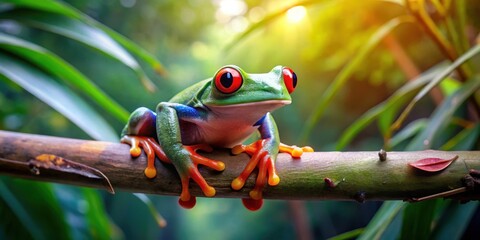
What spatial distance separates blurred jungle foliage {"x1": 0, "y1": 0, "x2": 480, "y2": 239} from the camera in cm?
87

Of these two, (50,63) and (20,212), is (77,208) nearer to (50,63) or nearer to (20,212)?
(20,212)

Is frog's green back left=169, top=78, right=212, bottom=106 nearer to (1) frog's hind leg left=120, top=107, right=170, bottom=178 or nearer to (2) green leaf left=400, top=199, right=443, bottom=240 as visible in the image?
Answer: (1) frog's hind leg left=120, top=107, right=170, bottom=178

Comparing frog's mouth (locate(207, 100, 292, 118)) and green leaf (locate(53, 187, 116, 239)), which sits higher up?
green leaf (locate(53, 187, 116, 239))

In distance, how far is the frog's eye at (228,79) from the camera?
0.60 meters

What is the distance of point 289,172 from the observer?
0.59 meters

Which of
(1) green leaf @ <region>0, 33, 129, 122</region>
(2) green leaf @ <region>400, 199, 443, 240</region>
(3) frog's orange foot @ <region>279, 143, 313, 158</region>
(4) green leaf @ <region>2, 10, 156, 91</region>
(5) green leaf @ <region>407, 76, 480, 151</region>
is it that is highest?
(4) green leaf @ <region>2, 10, 156, 91</region>

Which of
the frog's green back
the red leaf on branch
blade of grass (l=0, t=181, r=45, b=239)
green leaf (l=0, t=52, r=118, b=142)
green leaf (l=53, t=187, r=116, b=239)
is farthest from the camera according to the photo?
green leaf (l=53, t=187, r=116, b=239)

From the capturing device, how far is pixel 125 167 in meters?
0.64

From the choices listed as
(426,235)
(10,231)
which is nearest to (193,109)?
(426,235)

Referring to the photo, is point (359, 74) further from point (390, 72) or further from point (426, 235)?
point (426, 235)

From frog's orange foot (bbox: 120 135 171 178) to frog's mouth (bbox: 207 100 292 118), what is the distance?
10cm

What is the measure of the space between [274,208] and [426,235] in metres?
1.77

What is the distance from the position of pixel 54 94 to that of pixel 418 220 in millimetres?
697

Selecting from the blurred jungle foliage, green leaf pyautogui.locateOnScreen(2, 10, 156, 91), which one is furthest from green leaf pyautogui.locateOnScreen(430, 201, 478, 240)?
green leaf pyautogui.locateOnScreen(2, 10, 156, 91)
